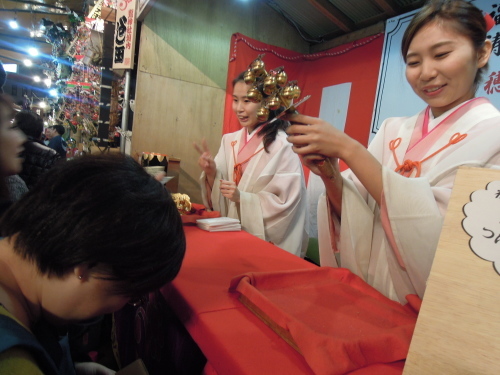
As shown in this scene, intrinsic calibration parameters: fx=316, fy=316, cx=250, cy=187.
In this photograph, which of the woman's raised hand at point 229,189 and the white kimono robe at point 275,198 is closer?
the woman's raised hand at point 229,189

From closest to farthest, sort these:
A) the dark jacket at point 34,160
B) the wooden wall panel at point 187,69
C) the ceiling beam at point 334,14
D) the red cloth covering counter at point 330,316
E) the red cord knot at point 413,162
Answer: the red cloth covering counter at point 330,316, the red cord knot at point 413,162, the dark jacket at point 34,160, the ceiling beam at point 334,14, the wooden wall panel at point 187,69

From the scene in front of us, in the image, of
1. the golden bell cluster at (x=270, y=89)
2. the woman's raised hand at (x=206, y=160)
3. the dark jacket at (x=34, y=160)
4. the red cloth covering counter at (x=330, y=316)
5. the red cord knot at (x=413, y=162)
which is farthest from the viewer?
the dark jacket at (x=34, y=160)

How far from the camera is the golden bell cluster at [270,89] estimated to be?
3.09 feet

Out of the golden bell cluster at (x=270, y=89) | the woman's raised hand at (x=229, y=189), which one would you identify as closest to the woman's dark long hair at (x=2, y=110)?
the golden bell cluster at (x=270, y=89)

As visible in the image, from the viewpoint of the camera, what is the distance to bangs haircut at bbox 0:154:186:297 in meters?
0.72

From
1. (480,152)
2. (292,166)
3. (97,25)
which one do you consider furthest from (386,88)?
(97,25)

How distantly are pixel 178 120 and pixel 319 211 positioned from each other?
384 cm

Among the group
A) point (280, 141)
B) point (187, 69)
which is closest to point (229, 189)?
point (280, 141)

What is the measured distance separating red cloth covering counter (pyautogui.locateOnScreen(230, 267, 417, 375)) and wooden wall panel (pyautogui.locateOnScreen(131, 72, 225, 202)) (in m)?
3.86

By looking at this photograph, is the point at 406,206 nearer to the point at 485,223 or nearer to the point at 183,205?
the point at 485,223

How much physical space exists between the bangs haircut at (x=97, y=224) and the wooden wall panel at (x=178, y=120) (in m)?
3.88

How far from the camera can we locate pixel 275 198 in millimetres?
2441

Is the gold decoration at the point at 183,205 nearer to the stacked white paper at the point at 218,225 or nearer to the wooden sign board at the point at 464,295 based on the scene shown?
the stacked white paper at the point at 218,225

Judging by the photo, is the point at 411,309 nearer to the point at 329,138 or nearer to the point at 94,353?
the point at 329,138
